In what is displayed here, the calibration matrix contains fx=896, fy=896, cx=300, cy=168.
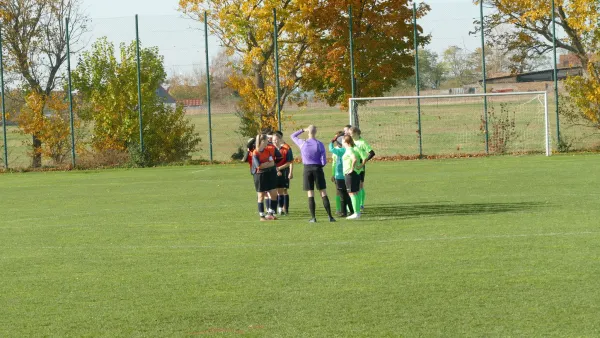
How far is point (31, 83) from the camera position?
3712cm

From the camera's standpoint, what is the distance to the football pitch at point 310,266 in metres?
8.06

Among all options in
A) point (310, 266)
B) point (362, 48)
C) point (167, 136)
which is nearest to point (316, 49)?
point (362, 48)

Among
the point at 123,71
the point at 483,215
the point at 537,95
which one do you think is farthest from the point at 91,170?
the point at 483,215

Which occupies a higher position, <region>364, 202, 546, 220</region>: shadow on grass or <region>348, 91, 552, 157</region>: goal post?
<region>348, 91, 552, 157</region>: goal post

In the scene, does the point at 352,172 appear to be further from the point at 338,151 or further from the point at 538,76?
the point at 538,76

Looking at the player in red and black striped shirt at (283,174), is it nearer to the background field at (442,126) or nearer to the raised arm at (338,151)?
the raised arm at (338,151)

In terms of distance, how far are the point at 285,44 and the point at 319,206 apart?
61.6ft

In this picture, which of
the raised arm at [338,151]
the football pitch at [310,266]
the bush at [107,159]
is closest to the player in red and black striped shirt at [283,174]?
the football pitch at [310,266]

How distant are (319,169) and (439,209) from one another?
2451mm

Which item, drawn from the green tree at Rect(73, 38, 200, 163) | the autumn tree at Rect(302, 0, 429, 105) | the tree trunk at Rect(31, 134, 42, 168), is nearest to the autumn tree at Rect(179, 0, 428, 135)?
the autumn tree at Rect(302, 0, 429, 105)

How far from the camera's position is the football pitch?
8.06 m

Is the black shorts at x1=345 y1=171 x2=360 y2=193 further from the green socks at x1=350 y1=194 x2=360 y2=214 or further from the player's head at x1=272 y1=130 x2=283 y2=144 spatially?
the player's head at x1=272 y1=130 x2=283 y2=144

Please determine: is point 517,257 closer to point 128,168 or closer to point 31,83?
point 128,168

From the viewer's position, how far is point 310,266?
1087 cm
